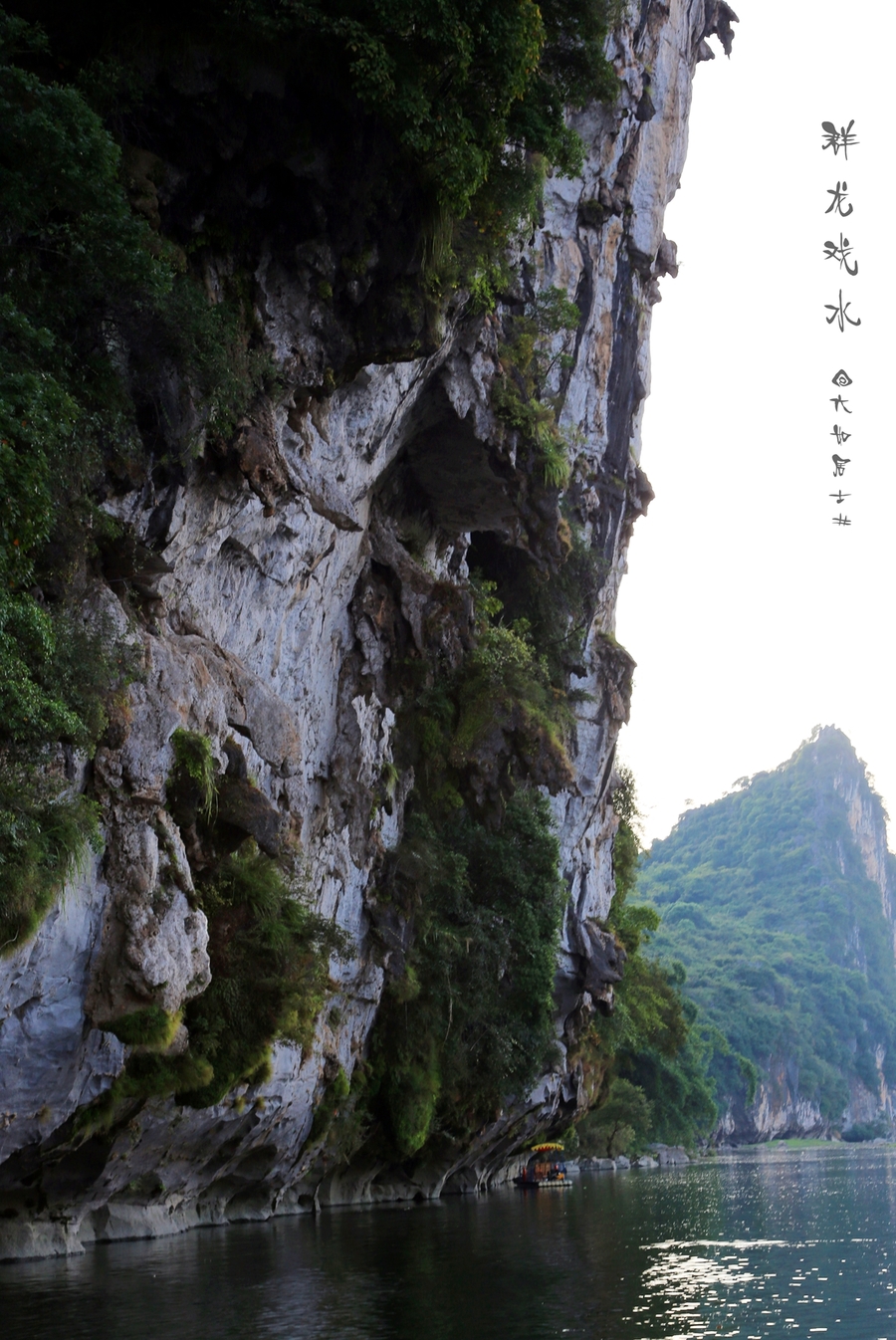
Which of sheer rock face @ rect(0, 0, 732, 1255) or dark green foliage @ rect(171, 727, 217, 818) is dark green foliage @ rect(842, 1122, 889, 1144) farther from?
dark green foliage @ rect(171, 727, 217, 818)

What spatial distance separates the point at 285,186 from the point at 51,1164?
583 inches

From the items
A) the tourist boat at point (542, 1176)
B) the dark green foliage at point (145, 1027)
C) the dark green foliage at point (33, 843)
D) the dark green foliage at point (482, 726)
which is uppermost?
the dark green foliage at point (482, 726)

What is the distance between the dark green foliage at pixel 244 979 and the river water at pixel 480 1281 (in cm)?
300

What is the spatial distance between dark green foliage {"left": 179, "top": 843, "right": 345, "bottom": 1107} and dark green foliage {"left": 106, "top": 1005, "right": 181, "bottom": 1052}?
2.91m

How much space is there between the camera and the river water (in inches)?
486

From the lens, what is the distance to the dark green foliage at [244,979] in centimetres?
1844

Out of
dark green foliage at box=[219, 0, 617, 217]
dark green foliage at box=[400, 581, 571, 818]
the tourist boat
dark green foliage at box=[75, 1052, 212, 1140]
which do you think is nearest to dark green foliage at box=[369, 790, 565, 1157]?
dark green foliage at box=[400, 581, 571, 818]

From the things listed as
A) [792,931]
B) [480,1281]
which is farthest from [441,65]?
[792,931]

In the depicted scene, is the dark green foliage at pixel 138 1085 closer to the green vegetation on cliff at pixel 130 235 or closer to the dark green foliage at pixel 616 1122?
the green vegetation on cliff at pixel 130 235

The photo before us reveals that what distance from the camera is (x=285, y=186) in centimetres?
1773

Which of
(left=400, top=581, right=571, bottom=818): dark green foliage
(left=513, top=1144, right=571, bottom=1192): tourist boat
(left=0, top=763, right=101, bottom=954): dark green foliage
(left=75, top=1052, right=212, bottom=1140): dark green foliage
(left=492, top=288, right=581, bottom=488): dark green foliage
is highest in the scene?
(left=492, top=288, right=581, bottom=488): dark green foliage

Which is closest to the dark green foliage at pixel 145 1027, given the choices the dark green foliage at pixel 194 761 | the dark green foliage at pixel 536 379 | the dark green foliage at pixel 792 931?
the dark green foliage at pixel 194 761

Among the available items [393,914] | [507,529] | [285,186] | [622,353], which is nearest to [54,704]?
[285,186]

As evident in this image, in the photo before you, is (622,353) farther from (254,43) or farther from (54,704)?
(54,704)
